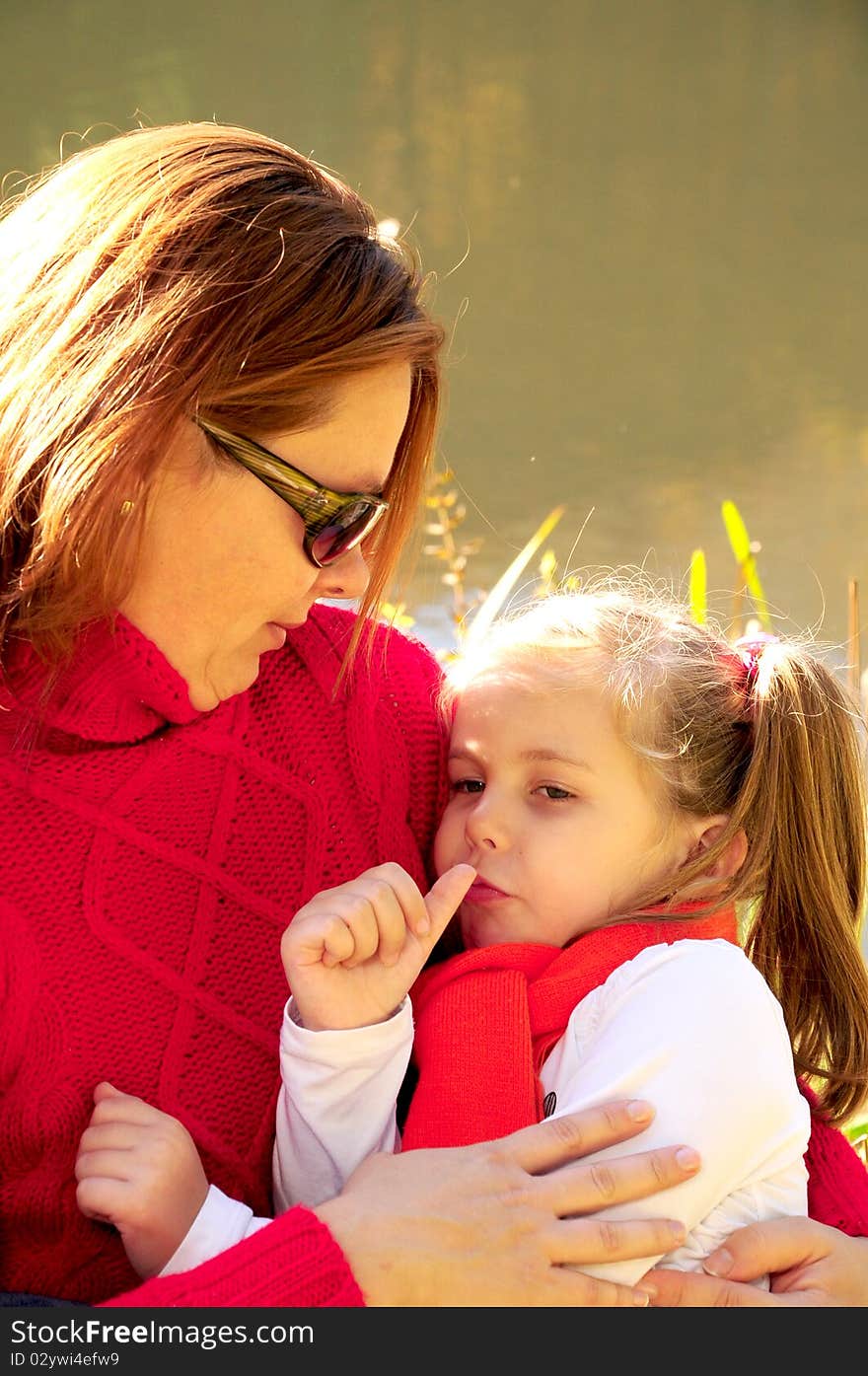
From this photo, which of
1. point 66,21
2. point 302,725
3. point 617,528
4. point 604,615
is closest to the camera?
point 302,725

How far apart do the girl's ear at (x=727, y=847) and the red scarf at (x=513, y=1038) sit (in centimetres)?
11

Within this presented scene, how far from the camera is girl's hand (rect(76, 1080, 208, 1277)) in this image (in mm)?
1671

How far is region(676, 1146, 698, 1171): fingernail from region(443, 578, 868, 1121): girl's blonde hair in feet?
1.50

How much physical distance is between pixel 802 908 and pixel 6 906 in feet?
3.52

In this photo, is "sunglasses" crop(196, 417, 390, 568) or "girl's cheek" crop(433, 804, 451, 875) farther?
"girl's cheek" crop(433, 804, 451, 875)

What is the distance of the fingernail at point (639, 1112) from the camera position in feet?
5.47

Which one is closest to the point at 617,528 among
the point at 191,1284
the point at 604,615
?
the point at 604,615

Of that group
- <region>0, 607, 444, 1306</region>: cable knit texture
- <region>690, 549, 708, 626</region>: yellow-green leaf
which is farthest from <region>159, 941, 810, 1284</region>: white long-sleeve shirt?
<region>690, 549, 708, 626</region>: yellow-green leaf

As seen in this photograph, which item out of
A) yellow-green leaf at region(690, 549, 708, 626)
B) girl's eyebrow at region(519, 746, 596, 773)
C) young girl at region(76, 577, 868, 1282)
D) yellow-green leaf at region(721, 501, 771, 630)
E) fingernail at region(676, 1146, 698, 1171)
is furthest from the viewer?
yellow-green leaf at region(721, 501, 771, 630)

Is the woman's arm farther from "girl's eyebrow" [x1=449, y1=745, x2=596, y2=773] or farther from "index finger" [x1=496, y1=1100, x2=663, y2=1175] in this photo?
"girl's eyebrow" [x1=449, y1=745, x2=596, y2=773]

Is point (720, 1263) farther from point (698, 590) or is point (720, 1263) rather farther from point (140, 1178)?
point (698, 590)

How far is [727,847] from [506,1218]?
28.1 inches
